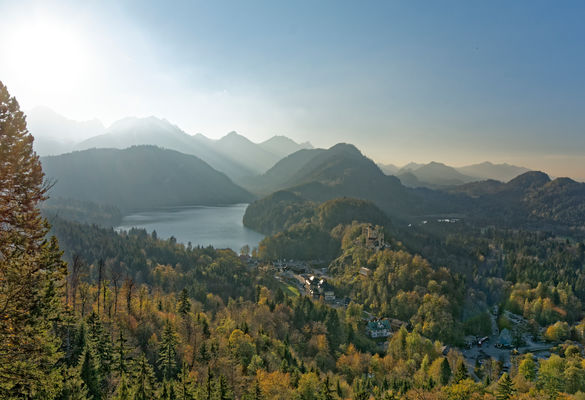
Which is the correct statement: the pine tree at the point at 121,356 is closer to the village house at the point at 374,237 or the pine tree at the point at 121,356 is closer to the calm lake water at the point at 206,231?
the village house at the point at 374,237

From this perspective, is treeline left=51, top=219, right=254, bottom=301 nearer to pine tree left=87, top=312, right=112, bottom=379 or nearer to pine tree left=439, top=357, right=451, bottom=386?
pine tree left=87, top=312, right=112, bottom=379

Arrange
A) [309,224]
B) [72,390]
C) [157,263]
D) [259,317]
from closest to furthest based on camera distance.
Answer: [72,390] < [259,317] < [157,263] < [309,224]

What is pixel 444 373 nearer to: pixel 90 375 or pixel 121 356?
pixel 121 356

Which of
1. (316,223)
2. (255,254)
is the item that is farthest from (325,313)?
(316,223)

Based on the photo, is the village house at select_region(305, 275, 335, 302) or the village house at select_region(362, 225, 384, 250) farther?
the village house at select_region(362, 225, 384, 250)

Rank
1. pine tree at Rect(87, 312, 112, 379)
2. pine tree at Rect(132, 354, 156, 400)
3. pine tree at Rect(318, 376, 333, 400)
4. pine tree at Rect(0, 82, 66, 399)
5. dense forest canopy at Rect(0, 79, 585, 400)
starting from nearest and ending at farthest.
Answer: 1. pine tree at Rect(0, 82, 66, 399)
2. dense forest canopy at Rect(0, 79, 585, 400)
3. pine tree at Rect(132, 354, 156, 400)
4. pine tree at Rect(87, 312, 112, 379)
5. pine tree at Rect(318, 376, 333, 400)

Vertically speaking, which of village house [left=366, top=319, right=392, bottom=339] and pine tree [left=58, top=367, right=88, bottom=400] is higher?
pine tree [left=58, top=367, right=88, bottom=400]

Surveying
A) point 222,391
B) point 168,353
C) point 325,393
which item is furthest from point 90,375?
point 325,393

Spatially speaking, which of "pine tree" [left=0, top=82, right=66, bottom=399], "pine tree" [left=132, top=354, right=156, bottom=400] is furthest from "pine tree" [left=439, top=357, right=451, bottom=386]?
"pine tree" [left=0, top=82, right=66, bottom=399]

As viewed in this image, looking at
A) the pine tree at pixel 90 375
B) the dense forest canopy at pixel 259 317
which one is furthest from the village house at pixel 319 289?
the pine tree at pixel 90 375
